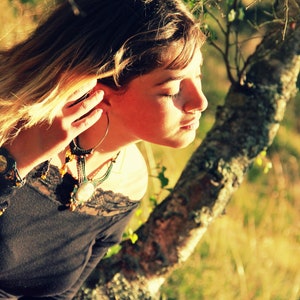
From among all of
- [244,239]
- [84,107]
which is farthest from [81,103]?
[244,239]

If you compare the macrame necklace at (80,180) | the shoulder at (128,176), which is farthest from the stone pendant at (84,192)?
the shoulder at (128,176)

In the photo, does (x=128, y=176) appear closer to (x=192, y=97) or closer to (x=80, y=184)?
(x=80, y=184)

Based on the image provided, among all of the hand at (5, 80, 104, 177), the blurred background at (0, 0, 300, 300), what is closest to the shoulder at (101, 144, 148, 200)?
the blurred background at (0, 0, 300, 300)

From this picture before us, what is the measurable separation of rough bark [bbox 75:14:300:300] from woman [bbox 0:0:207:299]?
22.9 inches

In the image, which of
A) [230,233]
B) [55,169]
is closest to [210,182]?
[55,169]

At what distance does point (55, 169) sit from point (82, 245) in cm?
50

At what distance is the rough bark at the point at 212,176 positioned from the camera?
316cm

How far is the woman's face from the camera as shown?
2434 millimetres

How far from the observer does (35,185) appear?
8.37 ft

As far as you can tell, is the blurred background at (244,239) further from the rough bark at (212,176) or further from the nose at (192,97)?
the nose at (192,97)

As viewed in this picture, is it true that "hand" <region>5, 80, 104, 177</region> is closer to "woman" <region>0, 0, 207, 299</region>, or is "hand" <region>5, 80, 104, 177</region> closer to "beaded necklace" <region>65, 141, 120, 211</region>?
"woman" <region>0, 0, 207, 299</region>

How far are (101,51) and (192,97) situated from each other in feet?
1.24

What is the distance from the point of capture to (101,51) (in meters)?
2.40

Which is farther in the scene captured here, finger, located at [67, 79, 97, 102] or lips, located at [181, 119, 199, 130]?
lips, located at [181, 119, 199, 130]
